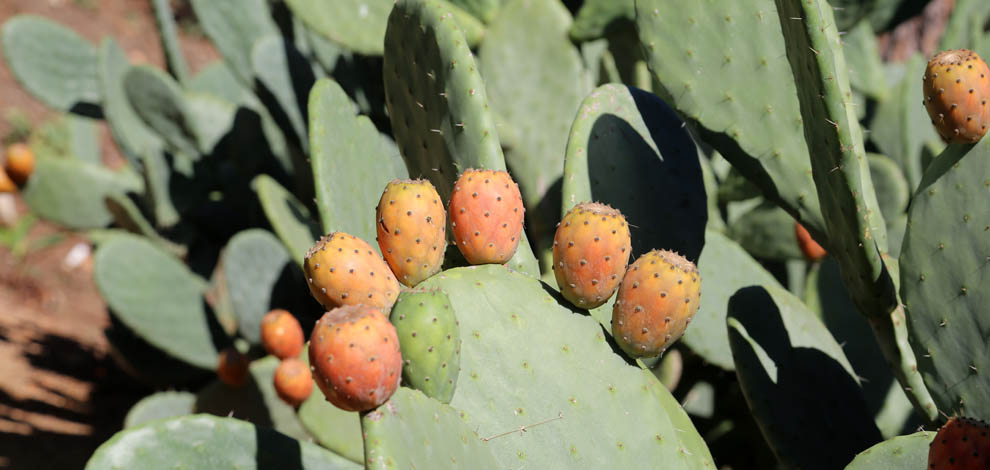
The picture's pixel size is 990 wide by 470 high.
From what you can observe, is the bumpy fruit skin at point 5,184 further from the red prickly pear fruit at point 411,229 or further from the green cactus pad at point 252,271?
the red prickly pear fruit at point 411,229

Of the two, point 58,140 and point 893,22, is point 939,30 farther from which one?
point 58,140

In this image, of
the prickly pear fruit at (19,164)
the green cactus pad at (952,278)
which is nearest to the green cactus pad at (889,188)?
the green cactus pad at (952,278)

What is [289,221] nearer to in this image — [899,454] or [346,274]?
[346,274]

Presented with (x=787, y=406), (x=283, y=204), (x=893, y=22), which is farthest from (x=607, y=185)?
(x=893, y=22)

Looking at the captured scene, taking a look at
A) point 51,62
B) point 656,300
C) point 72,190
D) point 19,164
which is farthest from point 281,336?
point 51,62

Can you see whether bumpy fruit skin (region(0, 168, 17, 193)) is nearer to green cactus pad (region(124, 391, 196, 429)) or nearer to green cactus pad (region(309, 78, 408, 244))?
green cactus pad (region(124, 391, 196, 429))

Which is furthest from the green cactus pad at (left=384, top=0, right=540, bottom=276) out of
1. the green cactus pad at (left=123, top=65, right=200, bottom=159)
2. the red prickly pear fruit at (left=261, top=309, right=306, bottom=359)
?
the green cactus pad at (left=123, top=65, right=200, bottom=159)
